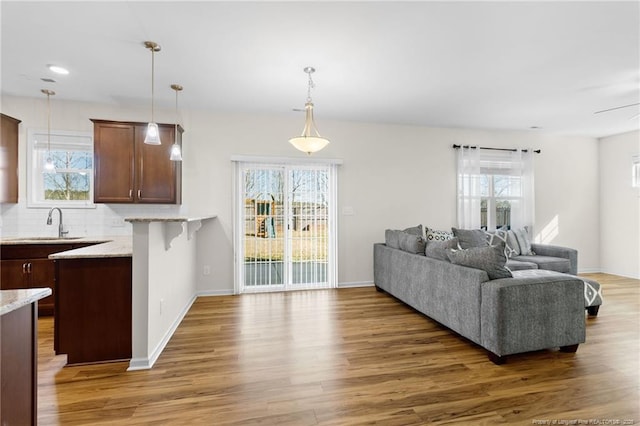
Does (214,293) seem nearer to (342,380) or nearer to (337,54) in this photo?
(342,380)

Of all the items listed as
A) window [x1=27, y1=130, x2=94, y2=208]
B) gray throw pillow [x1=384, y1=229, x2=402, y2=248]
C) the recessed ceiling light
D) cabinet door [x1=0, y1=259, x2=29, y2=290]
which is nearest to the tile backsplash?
window [x1=27, y1=130, x2=94, y2=208]

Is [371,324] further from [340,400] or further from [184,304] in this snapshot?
[184,304]

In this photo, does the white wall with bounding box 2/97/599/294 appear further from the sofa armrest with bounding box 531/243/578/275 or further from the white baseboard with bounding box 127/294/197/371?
the white baseboard with bounding box 127/294/197/371

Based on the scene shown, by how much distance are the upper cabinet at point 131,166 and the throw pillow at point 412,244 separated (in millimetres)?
3104

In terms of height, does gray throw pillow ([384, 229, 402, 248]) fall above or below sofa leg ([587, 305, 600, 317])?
above

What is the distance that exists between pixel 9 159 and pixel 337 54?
14.0 feet

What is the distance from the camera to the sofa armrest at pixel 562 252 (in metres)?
4.56

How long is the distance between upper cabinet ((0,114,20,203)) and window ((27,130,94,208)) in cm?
13

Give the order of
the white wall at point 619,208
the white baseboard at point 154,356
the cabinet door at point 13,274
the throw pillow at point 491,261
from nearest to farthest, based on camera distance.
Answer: the white baseboard at point 154,356 < the throw pillow at point 491,261 < the cabinet door at point 13,274 < the white wall at point 619,208

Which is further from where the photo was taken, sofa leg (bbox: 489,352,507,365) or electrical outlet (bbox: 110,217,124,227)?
electrical outlet (bbox: 110,217,124,227)

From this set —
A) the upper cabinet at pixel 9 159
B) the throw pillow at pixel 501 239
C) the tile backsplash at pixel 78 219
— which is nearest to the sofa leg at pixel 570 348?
the throw pillow at pixel 501 239

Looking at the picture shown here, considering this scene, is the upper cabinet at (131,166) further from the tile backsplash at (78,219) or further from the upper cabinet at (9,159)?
the upper cabinet at (9,159)

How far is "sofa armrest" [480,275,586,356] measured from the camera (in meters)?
2.40

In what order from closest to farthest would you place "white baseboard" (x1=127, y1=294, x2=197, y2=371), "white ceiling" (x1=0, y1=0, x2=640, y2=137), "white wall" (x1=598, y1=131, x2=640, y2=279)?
"white ceiling" (x1=0, y1=0, x2=640, y2=137) < "white baseboard" (x1=127, y1=294, x2=197, y2=371) < "white wall" (x1=598, y1=131, x2=640, y2=279)
